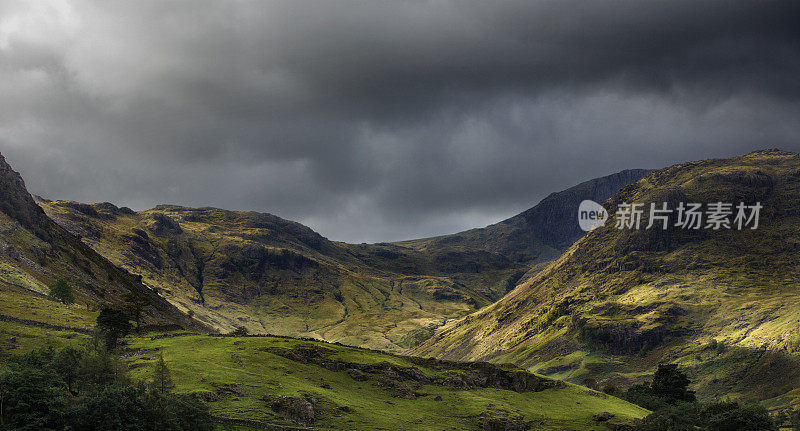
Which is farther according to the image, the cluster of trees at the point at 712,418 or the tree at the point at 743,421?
the cluster of trees at the point at 712,418

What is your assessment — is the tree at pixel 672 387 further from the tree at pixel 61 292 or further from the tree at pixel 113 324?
the tree at pixel 61 292

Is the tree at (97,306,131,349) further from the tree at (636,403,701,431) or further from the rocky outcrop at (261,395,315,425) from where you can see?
the tree at (636,403,701,431)

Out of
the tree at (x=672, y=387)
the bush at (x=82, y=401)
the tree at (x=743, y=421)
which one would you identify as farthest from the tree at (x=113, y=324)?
the tree at (x=672, y=387)

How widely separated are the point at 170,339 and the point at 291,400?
54.2 metres

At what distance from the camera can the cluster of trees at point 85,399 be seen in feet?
222

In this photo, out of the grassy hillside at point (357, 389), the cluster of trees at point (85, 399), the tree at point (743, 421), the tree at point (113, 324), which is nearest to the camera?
the cluster of trees at point (85, 399)

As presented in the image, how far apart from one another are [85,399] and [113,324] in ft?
193

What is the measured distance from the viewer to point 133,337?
426 feet

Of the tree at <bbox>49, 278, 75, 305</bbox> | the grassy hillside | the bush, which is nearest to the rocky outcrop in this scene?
the grassy hillside

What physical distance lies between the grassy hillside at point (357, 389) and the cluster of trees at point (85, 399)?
1096 cm

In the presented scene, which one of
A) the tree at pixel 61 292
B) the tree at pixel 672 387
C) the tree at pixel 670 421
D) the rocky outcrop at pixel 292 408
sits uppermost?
the tree at pixel 61 292

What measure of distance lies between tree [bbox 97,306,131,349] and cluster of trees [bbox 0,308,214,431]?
101 ft

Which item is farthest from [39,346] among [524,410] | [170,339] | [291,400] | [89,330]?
[524,410]

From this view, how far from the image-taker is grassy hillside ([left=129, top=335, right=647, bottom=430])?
96062mm
